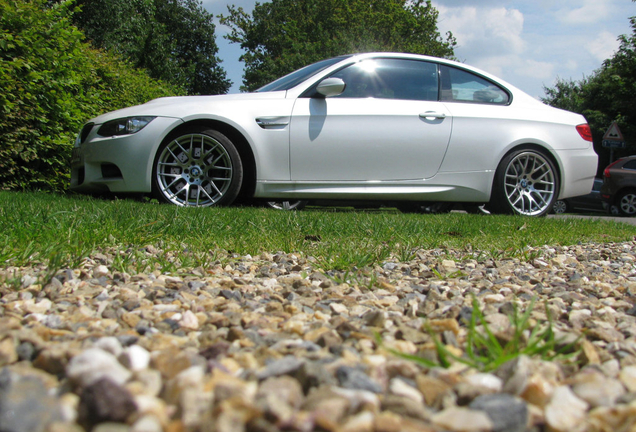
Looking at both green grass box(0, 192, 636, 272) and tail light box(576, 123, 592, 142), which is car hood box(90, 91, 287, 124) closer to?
green grass box(0, 192, 636, 272)

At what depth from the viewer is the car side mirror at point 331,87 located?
4.73 m

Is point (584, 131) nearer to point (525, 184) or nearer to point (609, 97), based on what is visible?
point (525, 184)

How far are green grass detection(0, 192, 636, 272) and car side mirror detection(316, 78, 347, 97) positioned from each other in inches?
54.1

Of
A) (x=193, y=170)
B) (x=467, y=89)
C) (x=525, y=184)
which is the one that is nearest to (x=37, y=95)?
(x=193, y=170)

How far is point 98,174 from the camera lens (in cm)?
482

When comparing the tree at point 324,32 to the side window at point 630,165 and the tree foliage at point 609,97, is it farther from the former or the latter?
the side window at point 630,165

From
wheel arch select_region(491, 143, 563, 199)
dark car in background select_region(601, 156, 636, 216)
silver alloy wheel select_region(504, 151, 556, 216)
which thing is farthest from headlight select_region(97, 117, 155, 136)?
dark car in background select_region(601, 156, 636, 216)

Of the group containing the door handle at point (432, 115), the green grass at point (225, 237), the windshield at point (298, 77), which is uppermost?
the windshield at point (298, 77)

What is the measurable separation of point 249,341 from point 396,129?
4184 mm

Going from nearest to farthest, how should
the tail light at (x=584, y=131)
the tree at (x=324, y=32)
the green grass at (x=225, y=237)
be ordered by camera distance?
the green grass at (x=225, y=237) → the tail light at (x=584, y=131) → the tree at (x=324, y=32)

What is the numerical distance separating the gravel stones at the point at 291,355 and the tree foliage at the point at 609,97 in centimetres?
2492

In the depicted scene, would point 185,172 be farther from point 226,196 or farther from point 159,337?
point 159,337

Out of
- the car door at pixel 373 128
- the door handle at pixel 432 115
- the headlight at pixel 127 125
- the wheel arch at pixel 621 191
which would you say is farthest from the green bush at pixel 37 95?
the wheel arch at pixel 621 191

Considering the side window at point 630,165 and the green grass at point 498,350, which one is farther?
the side window at point 630,165
